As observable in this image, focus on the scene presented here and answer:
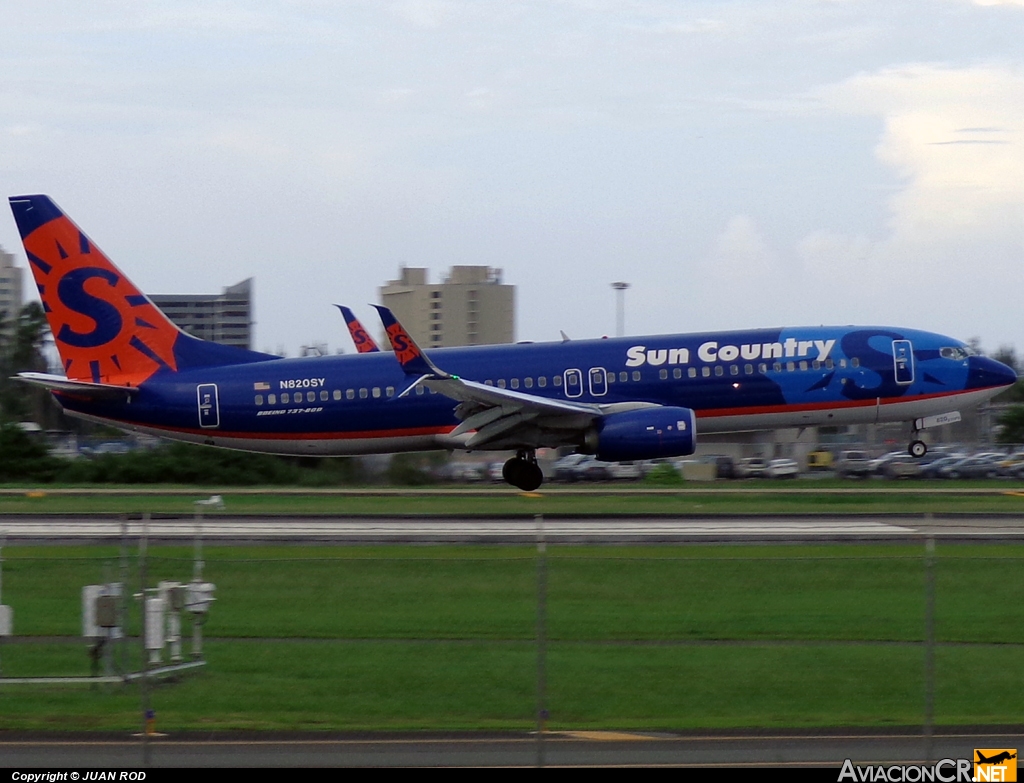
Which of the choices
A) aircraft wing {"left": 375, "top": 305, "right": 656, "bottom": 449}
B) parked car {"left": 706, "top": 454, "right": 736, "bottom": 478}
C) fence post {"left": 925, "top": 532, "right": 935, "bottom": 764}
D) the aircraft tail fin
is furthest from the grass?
parked car {"left": 706, "top": 454, "right": 736, "bottom": 478}

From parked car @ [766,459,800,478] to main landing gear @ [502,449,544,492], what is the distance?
22031mm

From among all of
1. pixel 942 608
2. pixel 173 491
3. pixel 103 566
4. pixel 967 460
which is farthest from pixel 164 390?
pixel 967 460

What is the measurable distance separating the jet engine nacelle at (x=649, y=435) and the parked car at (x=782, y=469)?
2342cm

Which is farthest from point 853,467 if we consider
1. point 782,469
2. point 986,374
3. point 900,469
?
point 986,374

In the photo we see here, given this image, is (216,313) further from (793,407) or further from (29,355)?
(793,407)

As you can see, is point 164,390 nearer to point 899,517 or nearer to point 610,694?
point 899,517

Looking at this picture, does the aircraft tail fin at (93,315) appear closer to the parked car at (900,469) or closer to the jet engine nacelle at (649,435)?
the jet engine nacelle at (649,435)

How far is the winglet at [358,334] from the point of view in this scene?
37219 millimetres

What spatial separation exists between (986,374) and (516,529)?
Answer: 14706mm

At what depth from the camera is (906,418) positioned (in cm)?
3291

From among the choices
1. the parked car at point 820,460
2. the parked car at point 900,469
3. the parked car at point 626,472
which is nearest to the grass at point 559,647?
the parked car at point 900,469

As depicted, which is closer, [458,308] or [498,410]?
[498,410]

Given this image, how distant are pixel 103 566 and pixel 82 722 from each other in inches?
212

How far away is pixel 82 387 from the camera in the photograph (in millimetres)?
31875
